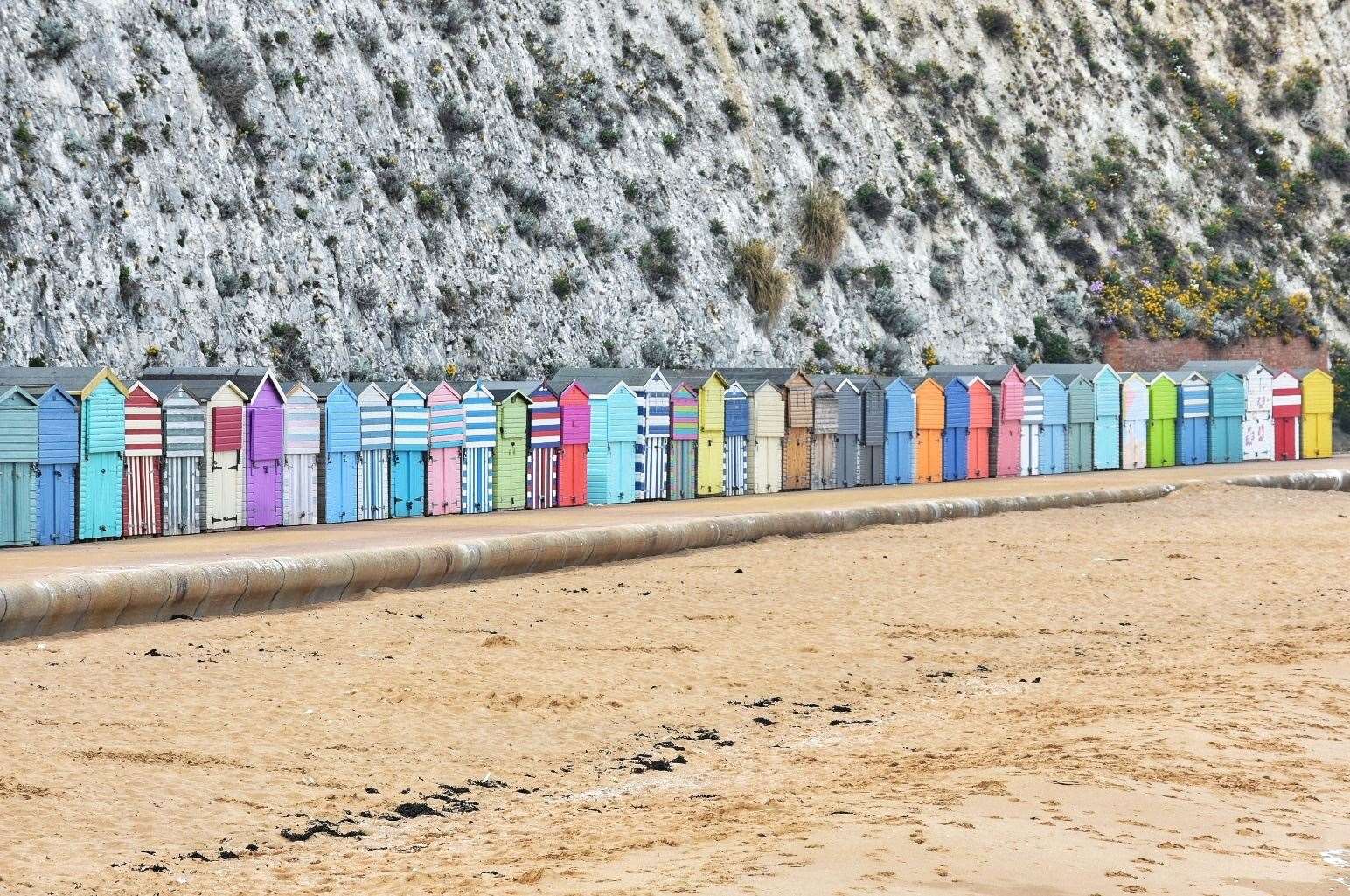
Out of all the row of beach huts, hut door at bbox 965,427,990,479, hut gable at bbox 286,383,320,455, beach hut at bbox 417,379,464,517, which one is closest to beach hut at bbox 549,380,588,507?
the row of beach huts

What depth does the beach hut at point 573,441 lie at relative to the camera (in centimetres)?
2777

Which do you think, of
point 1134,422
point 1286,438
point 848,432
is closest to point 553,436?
point 848,432

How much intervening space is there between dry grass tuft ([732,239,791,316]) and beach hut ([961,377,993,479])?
6.99 metres

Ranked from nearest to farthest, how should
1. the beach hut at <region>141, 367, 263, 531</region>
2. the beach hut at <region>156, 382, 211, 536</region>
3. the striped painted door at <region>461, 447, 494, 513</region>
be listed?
1. the beach hut at <region>156, 382, 211, 536</region>
2. the beach hut at <region>141, 367, 263, 531</region>
3. the striped painted door at <region>461, 447, 494, 513</region>

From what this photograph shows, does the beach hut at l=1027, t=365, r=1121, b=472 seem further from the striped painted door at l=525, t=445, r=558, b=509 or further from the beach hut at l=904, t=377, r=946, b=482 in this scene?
the striped painted door at l=525, t=445, r=558, b=509

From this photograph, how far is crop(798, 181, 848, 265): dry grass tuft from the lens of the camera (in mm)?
43500

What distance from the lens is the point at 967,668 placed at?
15.0 meters

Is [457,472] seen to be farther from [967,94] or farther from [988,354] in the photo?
[967,94]

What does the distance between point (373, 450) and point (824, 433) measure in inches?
376

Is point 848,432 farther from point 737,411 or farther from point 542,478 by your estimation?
point 542,478

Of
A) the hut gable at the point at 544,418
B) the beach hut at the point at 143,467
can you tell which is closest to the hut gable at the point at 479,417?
the hut gable at the point at 544,418

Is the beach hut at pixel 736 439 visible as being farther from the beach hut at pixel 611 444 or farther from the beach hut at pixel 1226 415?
the beach hut at pixel 1226 415

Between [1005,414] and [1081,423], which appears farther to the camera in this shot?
[1081,423]

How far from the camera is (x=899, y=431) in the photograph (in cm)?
3338
